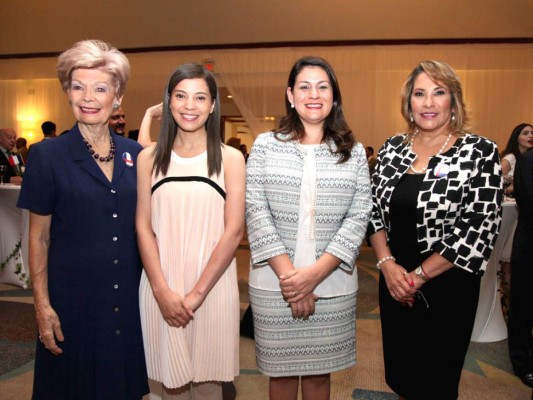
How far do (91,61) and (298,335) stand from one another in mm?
1420

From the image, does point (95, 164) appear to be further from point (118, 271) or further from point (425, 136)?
point (425, 136)

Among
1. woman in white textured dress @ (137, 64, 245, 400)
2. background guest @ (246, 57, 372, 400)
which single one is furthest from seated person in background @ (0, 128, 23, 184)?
background guest @ (246, 57, 372, 400)

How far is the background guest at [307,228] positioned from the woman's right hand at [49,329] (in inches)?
31.7

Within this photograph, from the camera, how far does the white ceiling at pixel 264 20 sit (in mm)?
9953

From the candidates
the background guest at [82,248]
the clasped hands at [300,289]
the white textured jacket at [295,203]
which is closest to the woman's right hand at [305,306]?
the clasped hands at [300,289]

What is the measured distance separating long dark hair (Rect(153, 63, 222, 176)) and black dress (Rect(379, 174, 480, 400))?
85 centimetres

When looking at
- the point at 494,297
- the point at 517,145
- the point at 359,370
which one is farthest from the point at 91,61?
the point at 517,145

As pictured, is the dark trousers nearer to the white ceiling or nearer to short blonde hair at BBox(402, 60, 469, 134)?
short blonde hair at BBox(402, 60, 469, 134)

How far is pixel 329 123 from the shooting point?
2.20 metres

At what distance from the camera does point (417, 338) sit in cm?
224

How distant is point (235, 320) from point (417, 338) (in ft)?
2.77

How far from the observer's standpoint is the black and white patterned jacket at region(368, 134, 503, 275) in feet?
6.84

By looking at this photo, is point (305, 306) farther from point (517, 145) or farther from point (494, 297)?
point (517, 145)

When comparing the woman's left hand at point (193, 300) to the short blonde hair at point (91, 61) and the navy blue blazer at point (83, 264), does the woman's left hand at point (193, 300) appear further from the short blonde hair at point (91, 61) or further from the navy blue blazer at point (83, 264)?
the short blonde hair at point (91, 61)
